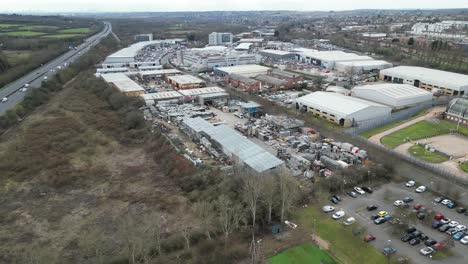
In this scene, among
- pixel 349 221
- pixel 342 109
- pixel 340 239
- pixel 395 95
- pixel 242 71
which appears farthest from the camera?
pixel 242 71

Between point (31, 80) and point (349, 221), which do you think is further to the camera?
point (31, 80)

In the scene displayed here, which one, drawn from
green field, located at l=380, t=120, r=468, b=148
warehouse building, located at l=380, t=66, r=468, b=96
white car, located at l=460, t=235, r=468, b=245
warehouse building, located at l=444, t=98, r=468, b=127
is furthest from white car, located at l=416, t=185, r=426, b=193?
warehouse building, located at l=380, t=66, r=468, b=96

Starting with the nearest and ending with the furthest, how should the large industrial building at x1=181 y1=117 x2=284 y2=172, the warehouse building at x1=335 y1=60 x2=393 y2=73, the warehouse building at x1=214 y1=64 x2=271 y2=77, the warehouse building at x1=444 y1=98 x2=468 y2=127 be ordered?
the large industrial building at x1=181 y1=117 x2=284 y2=172 → the warehouse building at x1=444 y1=98 x2=468 y2=127 → the warehouse building at x1=214 y1=64 x2=271 y2=77 → the warehouse building at x1=335 y1=60 x2=393 y2=73

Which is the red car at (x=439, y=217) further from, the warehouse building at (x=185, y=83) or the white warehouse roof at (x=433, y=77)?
the warehouse building at (x=185, y=83)

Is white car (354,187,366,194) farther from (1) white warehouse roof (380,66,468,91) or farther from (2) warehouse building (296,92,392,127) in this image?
(1) white warehouse roof (380,66,468,91)

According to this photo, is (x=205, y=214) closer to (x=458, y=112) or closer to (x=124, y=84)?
(x=458, y=112)

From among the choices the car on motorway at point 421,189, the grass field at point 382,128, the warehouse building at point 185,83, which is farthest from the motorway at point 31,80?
the car on motorway at point 421,189

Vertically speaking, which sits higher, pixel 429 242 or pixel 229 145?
pixel 229 145

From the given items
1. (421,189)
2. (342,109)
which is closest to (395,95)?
(342,109)
